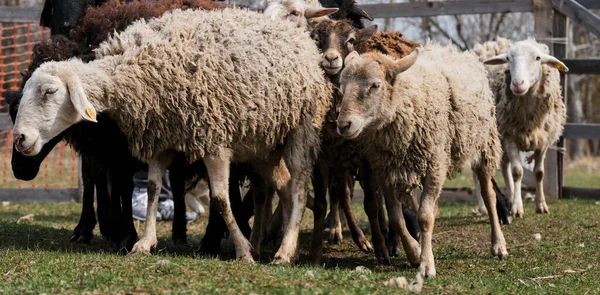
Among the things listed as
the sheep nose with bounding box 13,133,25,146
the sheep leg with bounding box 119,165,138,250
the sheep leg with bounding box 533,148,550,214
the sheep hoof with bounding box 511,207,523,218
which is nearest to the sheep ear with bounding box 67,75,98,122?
the sheep nose with bounding box 13,133,25,146

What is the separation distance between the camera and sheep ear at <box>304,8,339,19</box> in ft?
29.8

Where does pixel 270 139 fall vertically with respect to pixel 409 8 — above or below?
below

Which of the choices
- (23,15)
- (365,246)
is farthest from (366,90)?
(23,15)

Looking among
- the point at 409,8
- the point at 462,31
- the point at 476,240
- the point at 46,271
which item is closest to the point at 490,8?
the point at 409,8

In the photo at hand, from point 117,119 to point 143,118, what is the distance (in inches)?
10.9

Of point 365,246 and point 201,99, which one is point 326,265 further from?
point 201,99

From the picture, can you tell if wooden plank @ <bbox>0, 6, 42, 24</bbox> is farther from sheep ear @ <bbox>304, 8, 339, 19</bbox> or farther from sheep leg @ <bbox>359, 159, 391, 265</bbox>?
sheep leg @ <bbox>359, 159, 391, 265</bbox>

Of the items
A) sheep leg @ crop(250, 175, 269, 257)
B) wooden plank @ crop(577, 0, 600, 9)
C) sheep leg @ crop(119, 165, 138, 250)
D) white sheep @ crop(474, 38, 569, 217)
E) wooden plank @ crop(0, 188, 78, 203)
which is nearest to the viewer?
sheep leg @ crop(119, 165, 138, 250)

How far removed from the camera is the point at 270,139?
734 centimetres

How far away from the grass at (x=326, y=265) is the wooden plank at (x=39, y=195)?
6.94 ft

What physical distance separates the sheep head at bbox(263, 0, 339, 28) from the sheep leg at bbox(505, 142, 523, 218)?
293 centimetres

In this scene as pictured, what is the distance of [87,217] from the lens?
8961 millimetres

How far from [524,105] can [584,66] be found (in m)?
2.51

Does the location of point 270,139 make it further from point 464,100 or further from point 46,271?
point 46,271
